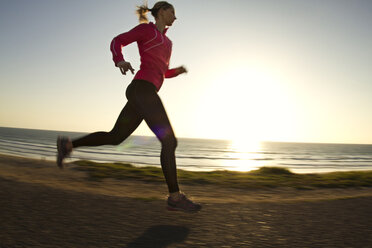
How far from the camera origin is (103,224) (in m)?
1.83

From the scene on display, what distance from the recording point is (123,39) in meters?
2.54

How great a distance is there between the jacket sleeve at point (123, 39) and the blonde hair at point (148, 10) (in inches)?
15.4

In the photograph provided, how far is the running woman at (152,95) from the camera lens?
2.45 metres

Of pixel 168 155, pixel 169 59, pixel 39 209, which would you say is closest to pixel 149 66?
pixel 169 59

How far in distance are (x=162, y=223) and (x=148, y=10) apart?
2220mm

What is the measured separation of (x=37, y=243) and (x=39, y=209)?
28.5 inches

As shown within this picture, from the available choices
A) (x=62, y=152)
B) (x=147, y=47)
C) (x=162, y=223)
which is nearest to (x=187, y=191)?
(x=62, y=152)

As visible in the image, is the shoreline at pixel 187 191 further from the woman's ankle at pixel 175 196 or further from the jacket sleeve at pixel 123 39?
the jacket sleeve at pixel 123 39

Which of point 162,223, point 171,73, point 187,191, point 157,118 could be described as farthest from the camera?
point 187,191

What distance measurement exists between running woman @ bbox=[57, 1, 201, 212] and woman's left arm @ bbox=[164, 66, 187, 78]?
0.35 metres

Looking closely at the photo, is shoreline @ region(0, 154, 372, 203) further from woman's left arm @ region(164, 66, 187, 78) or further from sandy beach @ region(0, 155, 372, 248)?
woman's left arm @ region(164, 66, 187, 78)

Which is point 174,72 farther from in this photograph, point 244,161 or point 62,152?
point 244,161

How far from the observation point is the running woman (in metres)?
2.45

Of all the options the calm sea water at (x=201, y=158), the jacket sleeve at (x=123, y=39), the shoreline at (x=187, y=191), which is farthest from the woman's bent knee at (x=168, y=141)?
the calm sea water at (x=201, y=158)
